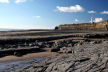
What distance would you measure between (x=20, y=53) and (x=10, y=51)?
1052mm

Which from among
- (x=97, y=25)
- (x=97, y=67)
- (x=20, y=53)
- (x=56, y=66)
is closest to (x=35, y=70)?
(x=56, y=66)

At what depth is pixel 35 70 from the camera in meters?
9.20

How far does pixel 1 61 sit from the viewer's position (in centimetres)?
1275

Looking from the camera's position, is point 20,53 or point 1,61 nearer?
point 1,61

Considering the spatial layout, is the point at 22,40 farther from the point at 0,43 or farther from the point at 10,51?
the point at 10,51

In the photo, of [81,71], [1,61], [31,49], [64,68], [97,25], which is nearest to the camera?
[81,71]

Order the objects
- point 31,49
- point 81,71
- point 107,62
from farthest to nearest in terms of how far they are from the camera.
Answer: point 31,49, point 107,62, point 81,71

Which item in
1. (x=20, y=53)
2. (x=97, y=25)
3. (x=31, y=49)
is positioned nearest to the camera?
(x=20, y=53)

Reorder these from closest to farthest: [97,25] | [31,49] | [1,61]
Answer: [1,61], [31,49], [97,25]

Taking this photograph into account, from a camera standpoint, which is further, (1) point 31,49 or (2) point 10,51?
(1) point 31,49

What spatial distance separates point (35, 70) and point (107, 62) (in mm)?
4409

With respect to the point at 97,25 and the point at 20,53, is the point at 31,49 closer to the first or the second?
the point at 20,53

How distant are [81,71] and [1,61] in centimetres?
723

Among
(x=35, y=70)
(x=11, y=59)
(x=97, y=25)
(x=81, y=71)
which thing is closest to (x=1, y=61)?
(x=11, y=59)
